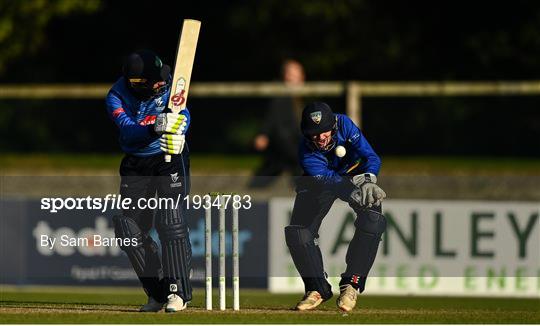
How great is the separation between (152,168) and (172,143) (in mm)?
278

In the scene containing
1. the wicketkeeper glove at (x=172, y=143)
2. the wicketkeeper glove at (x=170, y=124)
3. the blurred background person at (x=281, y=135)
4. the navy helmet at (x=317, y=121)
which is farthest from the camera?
the blurred background person at (x=281, y=135)

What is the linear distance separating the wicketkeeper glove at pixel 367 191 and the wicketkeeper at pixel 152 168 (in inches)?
42.6

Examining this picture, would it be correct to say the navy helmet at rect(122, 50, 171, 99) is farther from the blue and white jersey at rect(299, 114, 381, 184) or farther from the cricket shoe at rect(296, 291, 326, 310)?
the cricket shoe at rect(296, 291, 326, 310)

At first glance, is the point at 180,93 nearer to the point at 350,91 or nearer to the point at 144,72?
the point at 144,72

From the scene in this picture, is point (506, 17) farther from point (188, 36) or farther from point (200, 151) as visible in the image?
point (188, 36)

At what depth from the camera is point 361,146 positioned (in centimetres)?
980

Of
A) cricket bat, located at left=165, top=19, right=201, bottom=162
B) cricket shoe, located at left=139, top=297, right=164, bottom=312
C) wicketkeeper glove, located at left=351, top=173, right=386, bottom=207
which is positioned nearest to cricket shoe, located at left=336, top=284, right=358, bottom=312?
wicketkeeper glove, located at left=351, top=173, right=386, bottom=207

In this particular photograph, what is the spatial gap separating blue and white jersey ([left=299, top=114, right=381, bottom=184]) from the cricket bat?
88cm

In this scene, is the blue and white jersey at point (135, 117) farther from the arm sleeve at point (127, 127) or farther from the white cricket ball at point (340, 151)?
the white cricket ball at point (340, 151)

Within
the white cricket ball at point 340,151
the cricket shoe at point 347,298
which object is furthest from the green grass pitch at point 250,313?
the white cricket ball at point 340,151

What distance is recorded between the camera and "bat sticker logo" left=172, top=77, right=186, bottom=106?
9411 mm

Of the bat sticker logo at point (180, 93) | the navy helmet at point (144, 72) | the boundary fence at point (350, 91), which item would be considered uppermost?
the boundary fence at point (350, 91)

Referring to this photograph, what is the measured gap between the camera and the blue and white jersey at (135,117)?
945 centimetres

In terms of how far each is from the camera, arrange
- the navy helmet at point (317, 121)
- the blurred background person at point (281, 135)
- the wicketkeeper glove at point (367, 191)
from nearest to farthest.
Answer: the navy helmet at point (317, 121) → the wicketkeeper glove at point (367, 191) → the blurred background person at point (281, 135)
